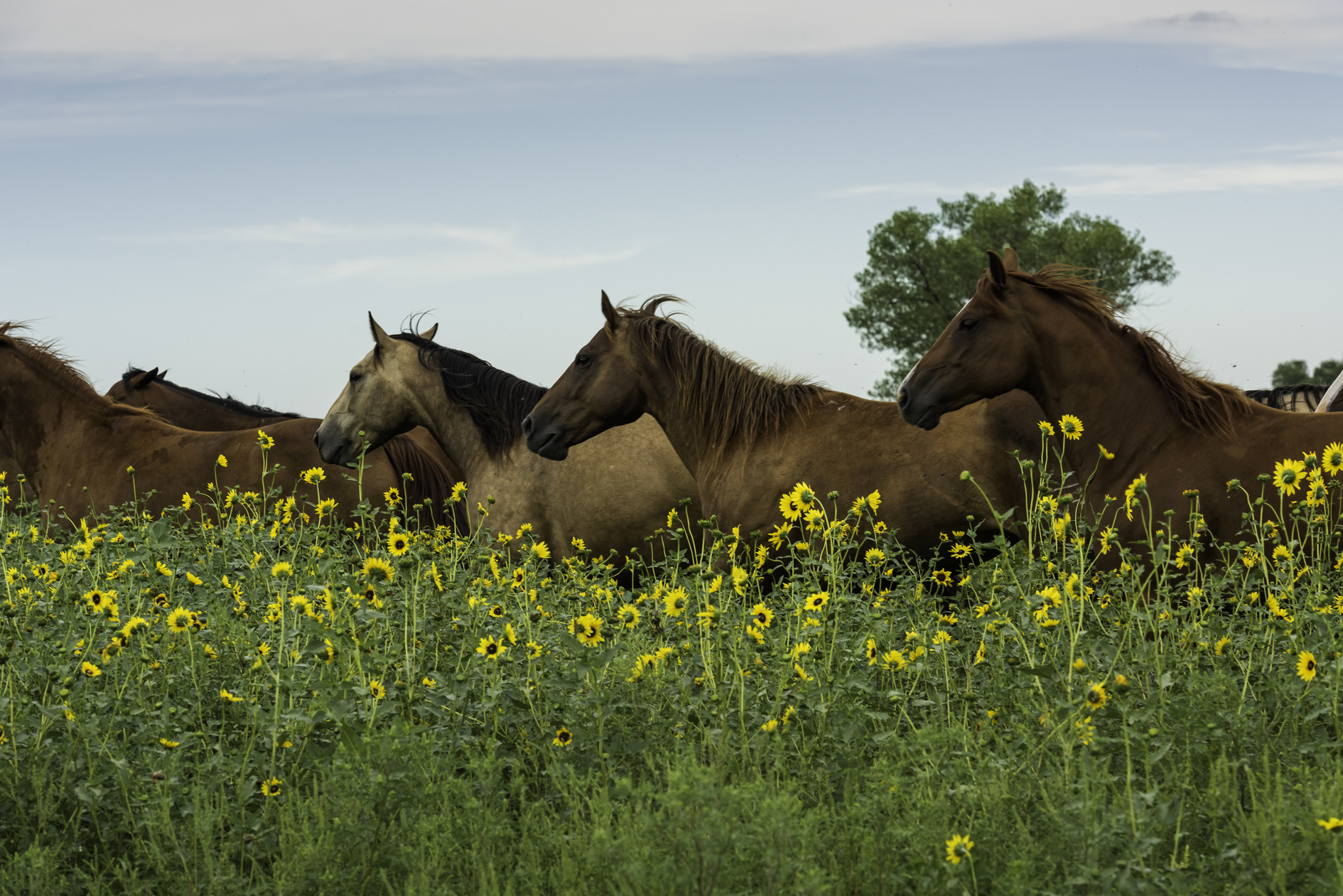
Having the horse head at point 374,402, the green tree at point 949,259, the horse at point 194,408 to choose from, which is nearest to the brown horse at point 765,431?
the horse head at point 374,402

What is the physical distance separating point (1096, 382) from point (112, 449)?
26.1 ft

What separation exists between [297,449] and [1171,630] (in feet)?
23.3

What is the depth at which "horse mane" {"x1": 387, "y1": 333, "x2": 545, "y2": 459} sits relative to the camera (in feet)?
28.9

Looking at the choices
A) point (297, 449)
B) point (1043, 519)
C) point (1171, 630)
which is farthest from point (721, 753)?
point (297, 449)

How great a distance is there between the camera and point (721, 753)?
126 inches

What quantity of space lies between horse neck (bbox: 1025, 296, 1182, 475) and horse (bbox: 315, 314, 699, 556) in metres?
3.09

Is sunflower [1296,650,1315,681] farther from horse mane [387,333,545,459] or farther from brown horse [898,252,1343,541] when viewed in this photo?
horse mane [387,333,545,459]

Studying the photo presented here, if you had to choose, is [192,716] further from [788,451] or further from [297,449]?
[297,449]

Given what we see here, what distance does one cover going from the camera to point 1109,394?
18.6 ft

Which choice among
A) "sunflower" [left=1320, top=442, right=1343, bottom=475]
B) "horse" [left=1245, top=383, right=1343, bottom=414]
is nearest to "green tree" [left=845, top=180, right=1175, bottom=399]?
"horse" [left=1245, top=383, right=1343, bottom=414]

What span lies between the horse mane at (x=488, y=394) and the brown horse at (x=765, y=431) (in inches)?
40.5

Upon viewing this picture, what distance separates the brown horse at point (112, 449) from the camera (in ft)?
29.8

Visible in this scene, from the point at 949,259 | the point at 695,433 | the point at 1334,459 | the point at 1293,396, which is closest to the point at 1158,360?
the point at 1334,459

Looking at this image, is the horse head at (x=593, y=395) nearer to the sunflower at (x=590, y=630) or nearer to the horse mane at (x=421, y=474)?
the horse mane at (x=421, y=474)
